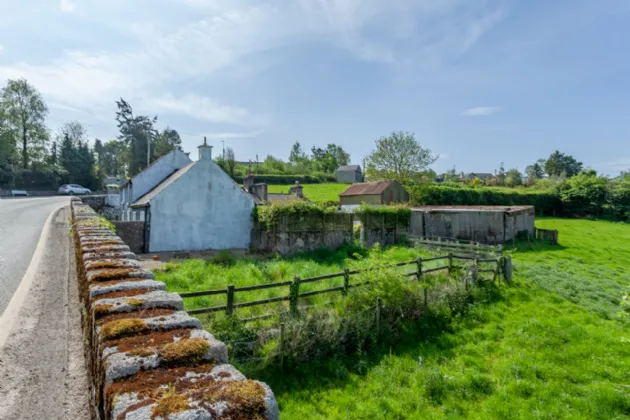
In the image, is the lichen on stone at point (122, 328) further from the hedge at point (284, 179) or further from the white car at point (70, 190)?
the hedge at point (284, 179)

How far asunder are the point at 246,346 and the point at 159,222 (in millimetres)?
13547

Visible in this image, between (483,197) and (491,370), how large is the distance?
43.0m

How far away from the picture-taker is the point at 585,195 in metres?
45.3

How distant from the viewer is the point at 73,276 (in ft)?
15.2

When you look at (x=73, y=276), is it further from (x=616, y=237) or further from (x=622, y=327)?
(x=616, y=237)

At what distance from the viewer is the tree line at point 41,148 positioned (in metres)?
43.7

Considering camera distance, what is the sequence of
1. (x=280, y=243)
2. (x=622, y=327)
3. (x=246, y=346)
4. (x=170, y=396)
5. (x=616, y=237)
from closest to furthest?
(x=170, y=396) → (x=246, y=346) → (x=622, y=327) → (x=280, y=243) → (x=616, y=237)

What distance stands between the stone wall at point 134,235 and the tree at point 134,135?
45.4 meters

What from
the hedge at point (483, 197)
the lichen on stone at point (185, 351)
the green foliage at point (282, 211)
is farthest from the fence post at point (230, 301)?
the hedge at point (483, 197)

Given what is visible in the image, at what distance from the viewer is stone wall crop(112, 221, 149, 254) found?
18.1 metres

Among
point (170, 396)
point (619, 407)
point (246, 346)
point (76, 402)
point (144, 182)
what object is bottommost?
point (619, 407)

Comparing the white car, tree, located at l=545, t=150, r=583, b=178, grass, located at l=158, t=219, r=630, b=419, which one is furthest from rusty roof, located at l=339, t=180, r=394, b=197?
tree, located at l=545, t=150, r=583, b=178

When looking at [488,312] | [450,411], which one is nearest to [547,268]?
[488,312]

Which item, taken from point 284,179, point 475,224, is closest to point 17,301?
point 475,224
